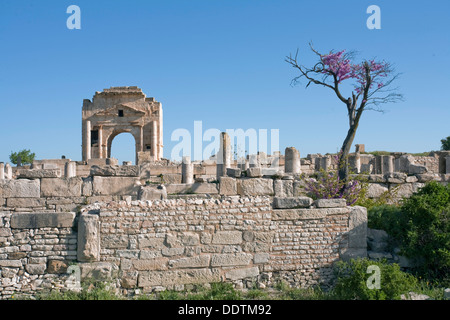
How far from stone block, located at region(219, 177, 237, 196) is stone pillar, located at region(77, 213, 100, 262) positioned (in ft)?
12.4

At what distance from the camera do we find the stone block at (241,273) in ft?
21.7

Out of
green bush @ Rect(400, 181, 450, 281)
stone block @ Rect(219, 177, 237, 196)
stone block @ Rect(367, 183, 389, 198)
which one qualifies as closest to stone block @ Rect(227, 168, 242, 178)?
stone block @ Rect(219, 177, 237, 196)

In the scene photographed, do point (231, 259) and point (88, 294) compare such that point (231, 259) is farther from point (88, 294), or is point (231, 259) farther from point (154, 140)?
point (154, 140)

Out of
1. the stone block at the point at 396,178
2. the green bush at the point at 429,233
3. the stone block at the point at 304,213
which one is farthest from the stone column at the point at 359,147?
the stone block at the point at 304,213

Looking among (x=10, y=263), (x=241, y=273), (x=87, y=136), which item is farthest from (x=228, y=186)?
(x=87, y=136)

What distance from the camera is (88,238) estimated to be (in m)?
6.21

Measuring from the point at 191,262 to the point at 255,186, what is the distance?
3197mm

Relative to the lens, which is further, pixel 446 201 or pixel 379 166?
pixel 379 166

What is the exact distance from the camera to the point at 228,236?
21.9ft
